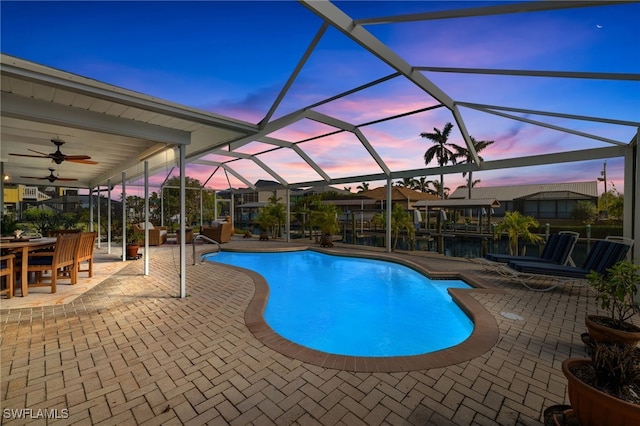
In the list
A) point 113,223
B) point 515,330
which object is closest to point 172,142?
point 515,330

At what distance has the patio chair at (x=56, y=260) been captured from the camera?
520cm

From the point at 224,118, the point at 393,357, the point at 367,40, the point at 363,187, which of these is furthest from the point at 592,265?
the point at 363,187

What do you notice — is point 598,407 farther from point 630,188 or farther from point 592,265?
point 630,188

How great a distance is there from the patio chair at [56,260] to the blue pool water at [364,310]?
4.00 m

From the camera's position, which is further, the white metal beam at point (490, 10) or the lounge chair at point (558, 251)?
the lounge chair at point (558, 251)

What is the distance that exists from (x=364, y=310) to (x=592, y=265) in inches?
172

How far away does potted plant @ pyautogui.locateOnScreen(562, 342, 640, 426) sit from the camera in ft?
5.40

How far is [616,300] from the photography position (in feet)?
9.16

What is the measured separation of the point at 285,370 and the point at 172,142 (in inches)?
170

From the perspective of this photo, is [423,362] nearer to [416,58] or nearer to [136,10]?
[416,58]

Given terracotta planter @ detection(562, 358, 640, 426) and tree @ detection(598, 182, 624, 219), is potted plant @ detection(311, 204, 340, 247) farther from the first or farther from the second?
tree @ detection(598, 182, 624, 219)

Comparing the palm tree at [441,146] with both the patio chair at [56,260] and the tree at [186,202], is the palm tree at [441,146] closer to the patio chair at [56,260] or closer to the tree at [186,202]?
the tree at [186,202]

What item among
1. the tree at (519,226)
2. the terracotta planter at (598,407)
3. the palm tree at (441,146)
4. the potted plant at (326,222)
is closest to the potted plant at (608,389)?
the terracotta planter at (598,407)

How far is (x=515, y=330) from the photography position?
375 centimetres
